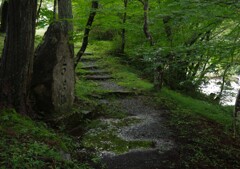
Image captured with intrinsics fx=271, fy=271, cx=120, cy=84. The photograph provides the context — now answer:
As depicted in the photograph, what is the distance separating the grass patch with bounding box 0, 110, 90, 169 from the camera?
377cm

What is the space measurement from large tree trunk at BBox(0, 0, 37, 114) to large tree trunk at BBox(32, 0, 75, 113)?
965 millimetres

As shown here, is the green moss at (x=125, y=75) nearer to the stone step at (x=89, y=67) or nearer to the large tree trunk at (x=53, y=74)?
the stone step at (x=89, y=67)

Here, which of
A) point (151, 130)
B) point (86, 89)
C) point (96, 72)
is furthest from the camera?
point (96, 72)

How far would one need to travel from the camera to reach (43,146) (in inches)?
175

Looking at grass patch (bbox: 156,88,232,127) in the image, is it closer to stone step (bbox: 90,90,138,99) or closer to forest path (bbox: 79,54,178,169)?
forest path (bbox: 79,54,178,169)

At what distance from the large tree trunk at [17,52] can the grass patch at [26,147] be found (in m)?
0.39

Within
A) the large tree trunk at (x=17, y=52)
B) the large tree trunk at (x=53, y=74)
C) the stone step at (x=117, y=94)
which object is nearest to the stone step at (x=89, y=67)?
the stone step at (x=117, y=94)

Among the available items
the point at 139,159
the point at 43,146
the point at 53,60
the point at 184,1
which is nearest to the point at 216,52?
the point at 184,1

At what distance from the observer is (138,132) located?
6965mm

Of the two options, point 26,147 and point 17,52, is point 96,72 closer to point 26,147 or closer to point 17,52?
point 17,52

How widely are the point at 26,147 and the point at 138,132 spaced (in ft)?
11.0

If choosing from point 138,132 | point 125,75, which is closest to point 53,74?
point 138,132

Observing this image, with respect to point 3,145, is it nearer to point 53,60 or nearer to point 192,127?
point 53,60

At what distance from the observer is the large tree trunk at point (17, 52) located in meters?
5.45
